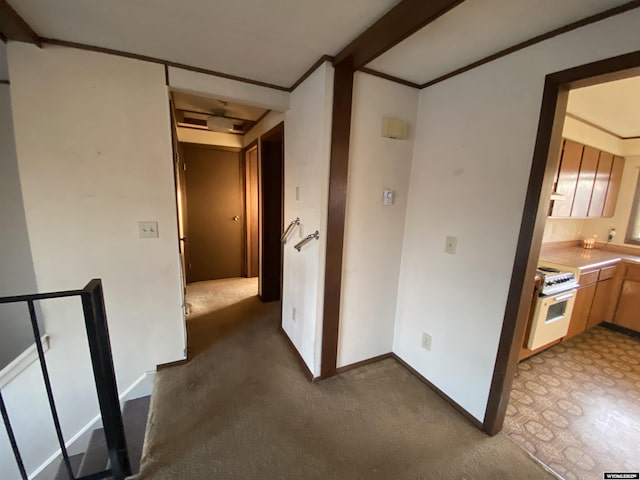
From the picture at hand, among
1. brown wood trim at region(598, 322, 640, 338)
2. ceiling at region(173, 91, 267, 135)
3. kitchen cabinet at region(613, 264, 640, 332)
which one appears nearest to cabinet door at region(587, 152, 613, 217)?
kitchen cabinet at region(613, 264, 640, 332)

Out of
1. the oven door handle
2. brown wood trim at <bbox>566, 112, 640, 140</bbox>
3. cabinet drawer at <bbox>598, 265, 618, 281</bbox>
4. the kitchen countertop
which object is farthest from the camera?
cabinet drawer at <bbox>598, 265, 618, 281</bbox>

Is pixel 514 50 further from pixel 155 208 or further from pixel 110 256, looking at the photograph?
pixel 110 256

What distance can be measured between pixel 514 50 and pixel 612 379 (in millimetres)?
2714

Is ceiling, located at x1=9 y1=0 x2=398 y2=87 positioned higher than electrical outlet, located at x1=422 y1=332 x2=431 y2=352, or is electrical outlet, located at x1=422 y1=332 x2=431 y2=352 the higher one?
ceiling, located at x1=9 y1=0 x2=398 y2=87

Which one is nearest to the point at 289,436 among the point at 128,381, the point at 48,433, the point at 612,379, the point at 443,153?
the point at 128,381

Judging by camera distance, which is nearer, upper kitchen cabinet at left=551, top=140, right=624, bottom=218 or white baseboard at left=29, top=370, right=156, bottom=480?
white baseboard at left=29, top=370, right=156, bottom=480

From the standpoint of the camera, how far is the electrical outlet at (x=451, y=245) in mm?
1767

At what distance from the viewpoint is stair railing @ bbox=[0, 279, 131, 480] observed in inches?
39.0

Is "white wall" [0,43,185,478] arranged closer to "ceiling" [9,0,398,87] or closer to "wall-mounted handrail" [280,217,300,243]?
"ceiling" [9,0,398,87]

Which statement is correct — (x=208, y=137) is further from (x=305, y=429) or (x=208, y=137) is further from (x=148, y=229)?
(x=305, y=429)

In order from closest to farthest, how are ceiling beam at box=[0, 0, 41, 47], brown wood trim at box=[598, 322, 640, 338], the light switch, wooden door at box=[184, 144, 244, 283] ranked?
ceiling beam at box=[0, 0, 41, 47] → the light switch → brown wood trim at box=[598, 322, 640, 338] → wooden door at box=[184, 144, 244, 283]

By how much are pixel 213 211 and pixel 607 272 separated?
4762 millimetres

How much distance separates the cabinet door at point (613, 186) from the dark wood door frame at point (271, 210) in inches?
148

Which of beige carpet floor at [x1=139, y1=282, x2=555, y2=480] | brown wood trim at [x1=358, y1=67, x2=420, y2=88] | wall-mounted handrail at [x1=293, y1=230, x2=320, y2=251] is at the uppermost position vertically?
brown wood trim at [x1=358, y1=67, x2=420, y2=88]
